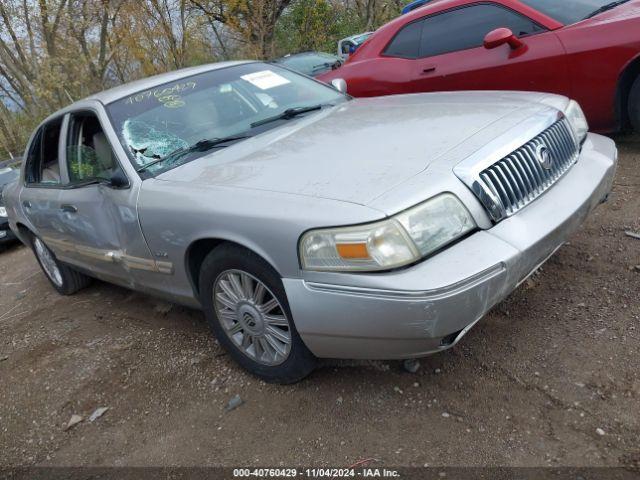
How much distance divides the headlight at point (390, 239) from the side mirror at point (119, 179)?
1.28m

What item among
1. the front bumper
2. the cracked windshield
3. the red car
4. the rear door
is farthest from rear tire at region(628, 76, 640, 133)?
the front bumper

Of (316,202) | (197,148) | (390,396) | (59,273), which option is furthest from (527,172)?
(59,273)

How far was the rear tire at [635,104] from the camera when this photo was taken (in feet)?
13.8

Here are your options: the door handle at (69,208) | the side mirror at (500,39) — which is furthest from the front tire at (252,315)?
the side mirror at (500,39)

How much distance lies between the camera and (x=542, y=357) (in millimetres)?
2475

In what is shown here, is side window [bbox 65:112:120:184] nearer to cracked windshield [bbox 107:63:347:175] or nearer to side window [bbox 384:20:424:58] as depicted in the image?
cracked windshield [bbox 107:63:347:175]

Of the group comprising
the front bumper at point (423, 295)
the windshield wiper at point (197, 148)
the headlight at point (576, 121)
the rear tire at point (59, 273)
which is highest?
the windshield wiper at point (197, 148)

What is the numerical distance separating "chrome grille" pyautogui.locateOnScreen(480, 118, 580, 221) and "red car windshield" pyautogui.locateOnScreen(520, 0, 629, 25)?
220 centimetres

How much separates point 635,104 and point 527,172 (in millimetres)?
2500

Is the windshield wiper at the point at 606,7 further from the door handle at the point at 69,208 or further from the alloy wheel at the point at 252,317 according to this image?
the door handle at the point at 69,208

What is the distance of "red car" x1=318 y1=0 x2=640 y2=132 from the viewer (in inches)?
167

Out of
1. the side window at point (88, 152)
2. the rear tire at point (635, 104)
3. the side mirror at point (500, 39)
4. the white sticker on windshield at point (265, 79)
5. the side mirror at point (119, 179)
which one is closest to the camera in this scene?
the side mirror at point (119, 179)

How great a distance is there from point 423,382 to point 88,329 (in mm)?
2515

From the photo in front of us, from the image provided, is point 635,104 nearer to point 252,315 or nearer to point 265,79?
point 265,79
